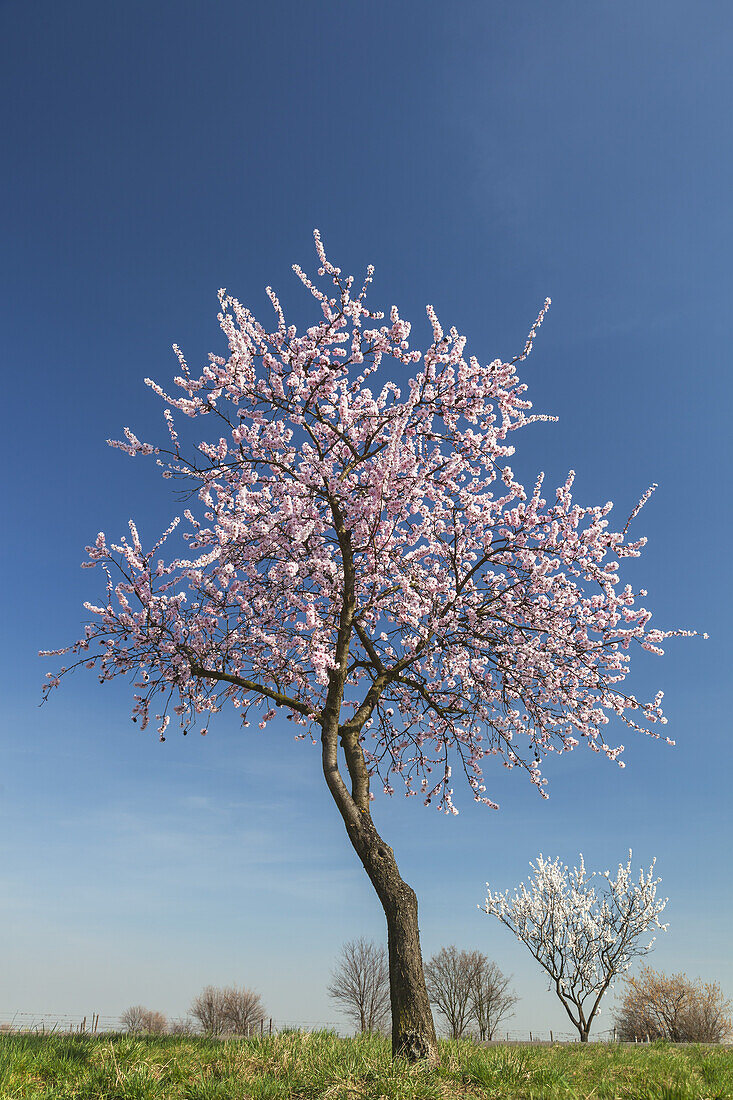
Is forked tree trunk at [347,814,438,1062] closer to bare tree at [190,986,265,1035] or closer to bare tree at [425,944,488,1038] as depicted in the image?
bare tree at [425,944,488,1038]

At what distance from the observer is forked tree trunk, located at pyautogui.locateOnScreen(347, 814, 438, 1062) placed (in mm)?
7562

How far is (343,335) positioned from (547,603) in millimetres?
5633

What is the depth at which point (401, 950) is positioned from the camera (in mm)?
8117

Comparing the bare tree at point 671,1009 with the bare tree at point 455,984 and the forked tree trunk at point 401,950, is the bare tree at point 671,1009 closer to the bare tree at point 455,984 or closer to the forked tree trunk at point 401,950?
the bare tree at point 455,984

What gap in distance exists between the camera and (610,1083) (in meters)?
6.75

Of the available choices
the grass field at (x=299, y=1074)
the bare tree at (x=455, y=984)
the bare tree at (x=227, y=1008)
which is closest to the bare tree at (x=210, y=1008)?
the bare tree at (x=227, y=1008)

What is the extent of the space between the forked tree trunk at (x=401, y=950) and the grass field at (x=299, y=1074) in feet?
0.92

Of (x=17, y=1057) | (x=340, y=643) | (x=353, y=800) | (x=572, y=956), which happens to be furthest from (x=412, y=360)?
(x=572, y=956)

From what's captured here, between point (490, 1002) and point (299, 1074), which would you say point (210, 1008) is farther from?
point (299, 1074)

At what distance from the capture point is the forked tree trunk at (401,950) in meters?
7.56

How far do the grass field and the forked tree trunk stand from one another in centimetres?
28

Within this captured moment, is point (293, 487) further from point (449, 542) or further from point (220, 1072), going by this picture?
point (220, 1072)

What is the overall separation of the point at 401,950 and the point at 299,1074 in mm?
1801

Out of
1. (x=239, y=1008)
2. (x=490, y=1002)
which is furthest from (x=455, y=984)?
(x=239, y=1008)
